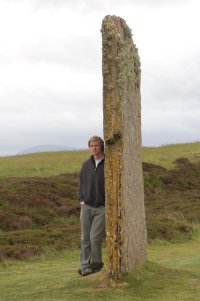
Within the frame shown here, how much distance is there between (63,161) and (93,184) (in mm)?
35113

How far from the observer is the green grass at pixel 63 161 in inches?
1706

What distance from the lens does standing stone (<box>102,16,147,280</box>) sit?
467 inches

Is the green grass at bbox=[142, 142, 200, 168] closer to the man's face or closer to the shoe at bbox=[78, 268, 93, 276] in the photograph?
the shoe at bbox=[78, 268, 93, 276]

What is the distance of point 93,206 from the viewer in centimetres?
1282

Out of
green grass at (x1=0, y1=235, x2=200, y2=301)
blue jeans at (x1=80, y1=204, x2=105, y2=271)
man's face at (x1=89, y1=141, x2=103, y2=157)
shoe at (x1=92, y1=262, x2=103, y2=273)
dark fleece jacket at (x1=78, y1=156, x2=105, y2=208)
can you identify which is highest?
man's face at (x1=89, y1=141, x2=103, y2=157)

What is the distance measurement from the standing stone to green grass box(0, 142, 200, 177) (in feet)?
98.2

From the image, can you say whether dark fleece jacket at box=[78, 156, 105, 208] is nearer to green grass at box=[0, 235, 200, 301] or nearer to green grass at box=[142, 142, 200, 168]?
green grass at box=[0, 235, 200, 301]

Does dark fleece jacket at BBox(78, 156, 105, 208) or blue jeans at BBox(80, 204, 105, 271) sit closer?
dark fleece jacket at BBox(78, 156, 105, 208)

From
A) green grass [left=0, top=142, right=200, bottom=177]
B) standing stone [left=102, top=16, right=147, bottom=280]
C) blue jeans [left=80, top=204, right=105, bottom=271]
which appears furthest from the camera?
green grass [left=0, top=142, right=200, bottom=177]

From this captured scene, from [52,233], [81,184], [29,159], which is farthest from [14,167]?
[81,184]

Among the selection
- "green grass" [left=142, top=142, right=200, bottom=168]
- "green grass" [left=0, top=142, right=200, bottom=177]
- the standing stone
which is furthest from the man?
"green grass" [left=142, top=142, right=200, bottom=168]

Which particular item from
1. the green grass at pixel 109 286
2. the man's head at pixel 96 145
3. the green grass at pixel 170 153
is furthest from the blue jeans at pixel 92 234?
the green grass at pixel 170 153

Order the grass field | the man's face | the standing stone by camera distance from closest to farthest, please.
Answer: the standing stone
the grass field
the man's face

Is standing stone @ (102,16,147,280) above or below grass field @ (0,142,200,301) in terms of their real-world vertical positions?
above
